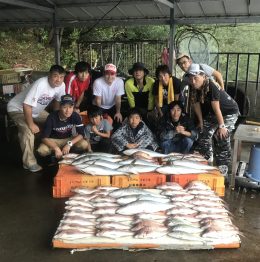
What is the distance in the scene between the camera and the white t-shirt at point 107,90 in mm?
5828

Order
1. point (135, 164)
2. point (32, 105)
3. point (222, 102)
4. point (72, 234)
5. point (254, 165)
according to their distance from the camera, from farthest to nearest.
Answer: point (32, 105) < point (222, 102) < point (254, 165) < point (135, 164) < point (72, 234)

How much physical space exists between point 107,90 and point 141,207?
2.98 metres

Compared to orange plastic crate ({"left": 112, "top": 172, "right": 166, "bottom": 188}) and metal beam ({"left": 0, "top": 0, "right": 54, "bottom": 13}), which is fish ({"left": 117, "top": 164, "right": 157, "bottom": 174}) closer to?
orange plastic crate ({"left": 112, "top": 172, "right": 166, "bottom": 188})

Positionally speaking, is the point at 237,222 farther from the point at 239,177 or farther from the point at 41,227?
the point at 41,227

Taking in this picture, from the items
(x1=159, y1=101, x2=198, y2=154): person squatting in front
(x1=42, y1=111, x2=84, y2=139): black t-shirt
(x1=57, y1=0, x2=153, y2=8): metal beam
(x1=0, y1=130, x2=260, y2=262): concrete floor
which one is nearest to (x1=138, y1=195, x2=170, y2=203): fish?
(x1=0, y1=130, x2=260, y2=262): concrete floor

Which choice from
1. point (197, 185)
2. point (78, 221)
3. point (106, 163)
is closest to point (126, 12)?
point (106, 163)

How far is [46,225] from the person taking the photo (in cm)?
356

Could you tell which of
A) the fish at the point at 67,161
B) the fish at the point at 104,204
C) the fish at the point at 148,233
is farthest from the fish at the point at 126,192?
the fish at the point at 67,161

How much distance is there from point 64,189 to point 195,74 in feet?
7.20

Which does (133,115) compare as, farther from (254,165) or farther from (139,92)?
(254,165)

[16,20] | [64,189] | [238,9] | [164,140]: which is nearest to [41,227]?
[64,189]

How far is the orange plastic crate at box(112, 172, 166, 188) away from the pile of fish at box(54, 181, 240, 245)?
195 millimetres

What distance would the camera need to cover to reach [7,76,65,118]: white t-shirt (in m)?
5.00

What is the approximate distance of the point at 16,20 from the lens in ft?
30.8
